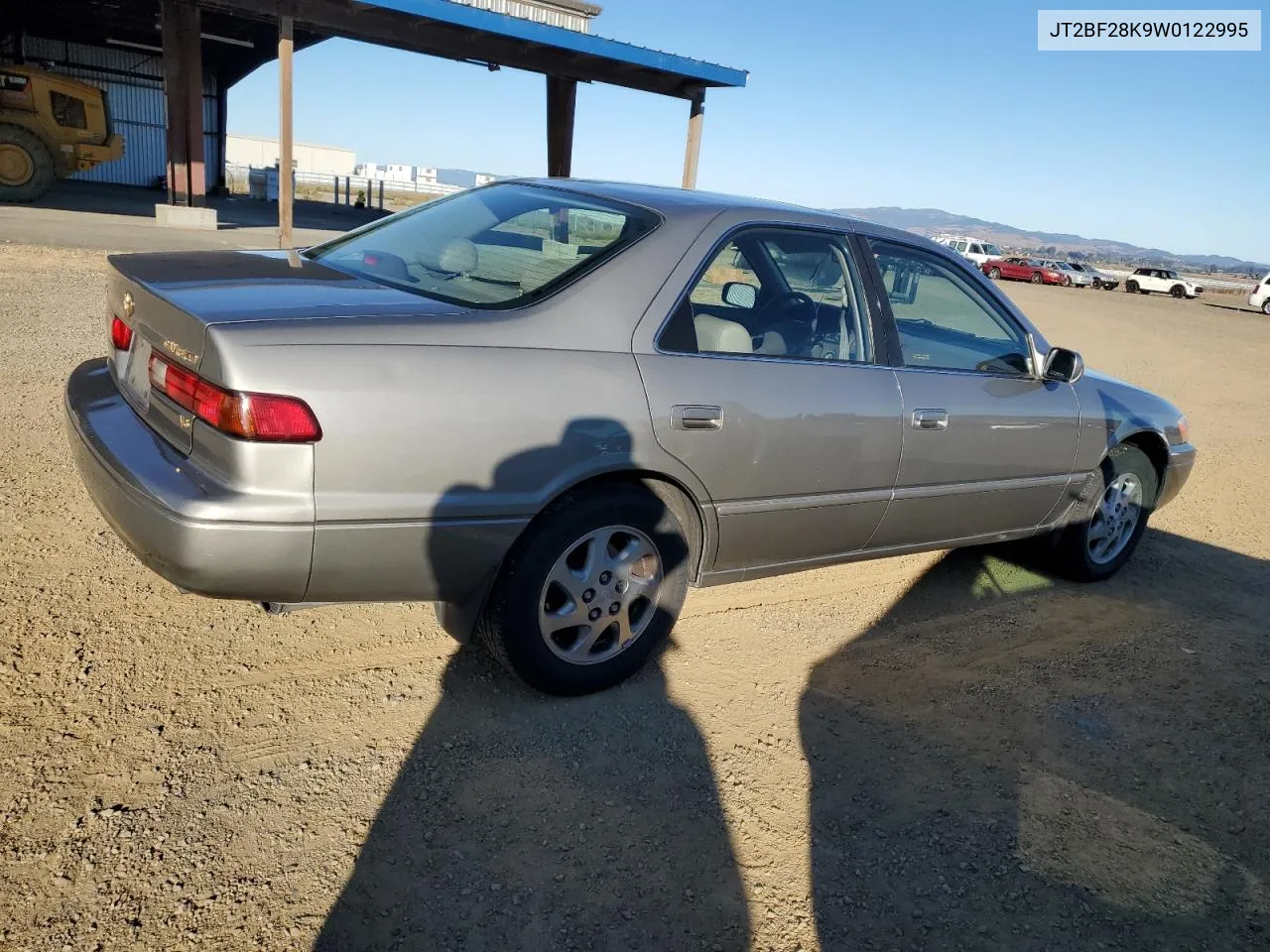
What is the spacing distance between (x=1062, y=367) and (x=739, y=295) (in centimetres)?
157

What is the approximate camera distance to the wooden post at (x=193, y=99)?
1650cm

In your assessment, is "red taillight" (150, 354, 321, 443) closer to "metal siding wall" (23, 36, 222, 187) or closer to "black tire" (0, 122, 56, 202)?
"black tire" (0, 122, 56, 202)

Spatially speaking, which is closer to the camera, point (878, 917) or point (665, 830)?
point (878, 917)

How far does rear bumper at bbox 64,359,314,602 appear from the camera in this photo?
7.70 feet

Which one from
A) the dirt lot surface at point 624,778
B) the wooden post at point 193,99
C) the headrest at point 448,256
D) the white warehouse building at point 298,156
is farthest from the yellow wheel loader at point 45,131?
the white warehouse building at point 298,156

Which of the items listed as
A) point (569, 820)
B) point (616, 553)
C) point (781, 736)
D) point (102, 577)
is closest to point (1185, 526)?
point (781, 736)

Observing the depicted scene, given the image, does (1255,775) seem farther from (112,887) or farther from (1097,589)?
(112,887)

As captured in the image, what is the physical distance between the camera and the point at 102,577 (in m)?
3.49

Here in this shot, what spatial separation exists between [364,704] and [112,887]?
0.92 m

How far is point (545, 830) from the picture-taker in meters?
2.48

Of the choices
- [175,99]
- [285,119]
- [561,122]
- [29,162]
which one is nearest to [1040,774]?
[285,119]

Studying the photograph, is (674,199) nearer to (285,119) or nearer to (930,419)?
(930,419)

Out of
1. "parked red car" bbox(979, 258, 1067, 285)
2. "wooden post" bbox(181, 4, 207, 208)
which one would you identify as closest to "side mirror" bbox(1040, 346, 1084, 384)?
"wooden post" bbox(181, 4, 207, 208)

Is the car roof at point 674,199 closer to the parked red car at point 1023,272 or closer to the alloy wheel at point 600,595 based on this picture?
the alloy wheel at point 600,595
